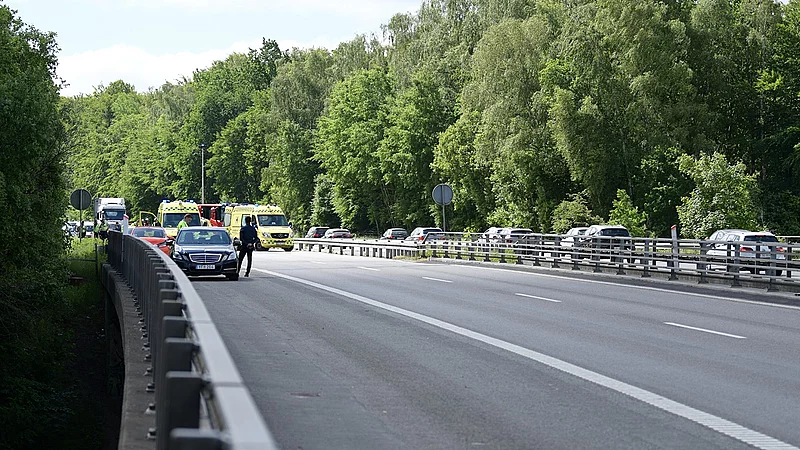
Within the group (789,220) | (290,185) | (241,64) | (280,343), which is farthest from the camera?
(241,64)

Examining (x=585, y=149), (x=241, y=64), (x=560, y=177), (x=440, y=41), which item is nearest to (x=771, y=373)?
(x=585, y=149)

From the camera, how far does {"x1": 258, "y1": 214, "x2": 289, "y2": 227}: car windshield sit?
6812 centimetres

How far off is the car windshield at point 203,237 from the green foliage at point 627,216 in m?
32.2

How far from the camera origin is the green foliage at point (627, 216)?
61.3 m

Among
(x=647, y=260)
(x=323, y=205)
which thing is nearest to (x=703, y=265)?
(x=647, y=260)

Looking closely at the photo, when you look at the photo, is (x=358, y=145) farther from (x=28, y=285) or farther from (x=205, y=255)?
(x=28, y=285)

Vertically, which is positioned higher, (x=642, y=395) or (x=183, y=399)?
(x=183, y=399)

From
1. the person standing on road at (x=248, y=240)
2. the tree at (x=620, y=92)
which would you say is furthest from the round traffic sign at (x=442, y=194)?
the tree at (x=620, y=92)

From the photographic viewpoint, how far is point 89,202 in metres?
44.7

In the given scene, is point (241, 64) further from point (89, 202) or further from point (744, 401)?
point (744, 401)

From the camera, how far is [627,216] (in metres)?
62.0

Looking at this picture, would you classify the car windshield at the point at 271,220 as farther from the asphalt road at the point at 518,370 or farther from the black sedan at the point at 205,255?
the asphalt road at the point at 518,370

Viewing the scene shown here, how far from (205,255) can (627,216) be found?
34903mm

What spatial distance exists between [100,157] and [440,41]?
93661 mm
